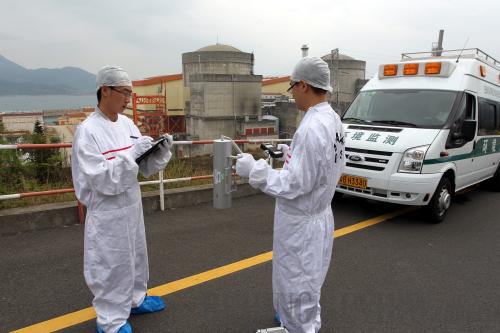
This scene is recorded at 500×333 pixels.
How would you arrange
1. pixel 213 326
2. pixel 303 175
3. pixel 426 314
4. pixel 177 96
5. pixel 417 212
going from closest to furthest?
pixel 303 175
pixel 213 326
pixel 426 314
pixel 417 212
pixel 177 96

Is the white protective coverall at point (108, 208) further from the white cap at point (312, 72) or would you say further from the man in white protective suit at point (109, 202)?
the white cap at point (312, 72)

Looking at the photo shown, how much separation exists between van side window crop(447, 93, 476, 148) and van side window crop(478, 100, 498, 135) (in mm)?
559

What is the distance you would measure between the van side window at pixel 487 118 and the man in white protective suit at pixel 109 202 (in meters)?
5.90

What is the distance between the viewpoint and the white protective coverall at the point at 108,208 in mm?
2189

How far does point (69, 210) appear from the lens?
4723mm

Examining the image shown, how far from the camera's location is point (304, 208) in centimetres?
219

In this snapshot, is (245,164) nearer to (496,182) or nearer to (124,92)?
(124,92)

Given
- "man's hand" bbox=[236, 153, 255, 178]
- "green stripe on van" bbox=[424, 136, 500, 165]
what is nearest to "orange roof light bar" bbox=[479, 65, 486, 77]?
"green stripe on van" bbox=[424, 136, 500, 165]

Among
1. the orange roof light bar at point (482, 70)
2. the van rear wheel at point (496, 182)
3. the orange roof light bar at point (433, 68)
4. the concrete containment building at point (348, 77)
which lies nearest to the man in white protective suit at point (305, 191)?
the orange roof light bar at point (433, 68)

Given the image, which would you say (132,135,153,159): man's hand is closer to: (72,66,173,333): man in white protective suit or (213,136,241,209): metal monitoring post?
(72,66,173,333): man in white protective suit

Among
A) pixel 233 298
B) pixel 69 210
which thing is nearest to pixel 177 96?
pixel 69 210

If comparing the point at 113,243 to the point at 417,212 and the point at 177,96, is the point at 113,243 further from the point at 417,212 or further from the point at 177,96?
the point at 177,96

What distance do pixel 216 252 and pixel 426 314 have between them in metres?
2.19

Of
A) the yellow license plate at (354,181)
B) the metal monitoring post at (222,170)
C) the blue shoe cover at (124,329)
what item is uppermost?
the metal monitoring post at (222,170)
